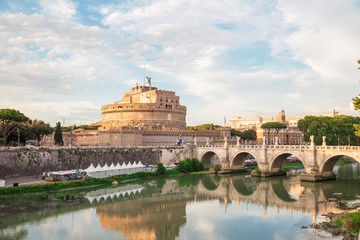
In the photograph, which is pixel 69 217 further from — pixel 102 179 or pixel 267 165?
pixel 267 165

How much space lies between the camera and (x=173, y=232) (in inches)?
709

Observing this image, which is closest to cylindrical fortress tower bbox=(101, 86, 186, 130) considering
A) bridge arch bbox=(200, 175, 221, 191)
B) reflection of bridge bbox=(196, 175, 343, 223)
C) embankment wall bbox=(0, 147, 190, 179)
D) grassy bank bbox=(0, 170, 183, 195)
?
embankment wall bbox=(0, 147, 190, 179)

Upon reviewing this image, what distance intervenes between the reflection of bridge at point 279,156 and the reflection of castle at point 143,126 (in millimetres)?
6253

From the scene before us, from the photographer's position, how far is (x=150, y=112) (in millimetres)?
55406

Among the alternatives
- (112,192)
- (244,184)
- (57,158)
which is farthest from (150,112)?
(112,192)

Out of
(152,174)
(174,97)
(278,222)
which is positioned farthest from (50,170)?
(174,97)

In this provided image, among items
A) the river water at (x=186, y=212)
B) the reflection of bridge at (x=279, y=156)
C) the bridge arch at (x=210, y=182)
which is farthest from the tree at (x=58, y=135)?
the bridge arch at (x=210, y=182)

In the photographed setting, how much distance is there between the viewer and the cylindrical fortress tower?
5516 cm

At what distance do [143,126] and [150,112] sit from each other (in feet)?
10.9

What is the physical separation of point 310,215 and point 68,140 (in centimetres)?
3442

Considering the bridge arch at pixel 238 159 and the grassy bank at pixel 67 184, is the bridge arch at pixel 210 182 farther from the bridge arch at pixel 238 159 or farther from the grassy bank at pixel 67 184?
the grassy bank at pixel 67 184

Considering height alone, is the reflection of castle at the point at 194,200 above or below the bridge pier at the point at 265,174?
below

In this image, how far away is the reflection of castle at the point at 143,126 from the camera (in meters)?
44.7

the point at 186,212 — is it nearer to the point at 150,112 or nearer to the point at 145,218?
the point at 145,218
